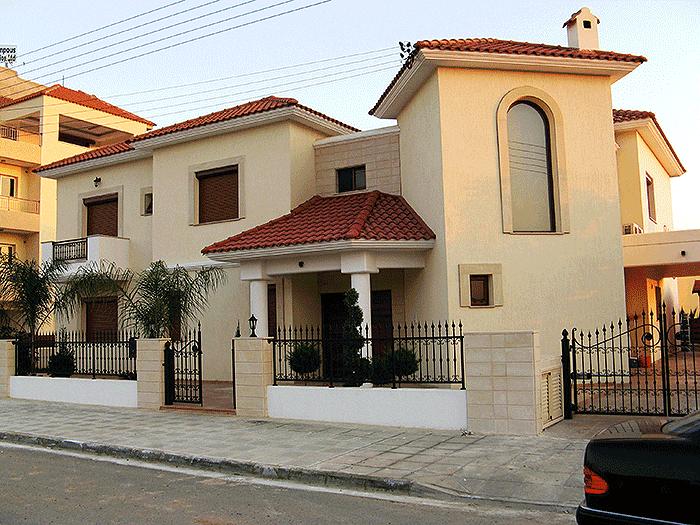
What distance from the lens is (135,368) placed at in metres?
14.3

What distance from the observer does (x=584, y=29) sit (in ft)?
56.1

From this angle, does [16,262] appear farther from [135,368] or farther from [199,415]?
[199,415]

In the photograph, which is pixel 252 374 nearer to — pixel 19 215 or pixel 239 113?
pixel 239 113

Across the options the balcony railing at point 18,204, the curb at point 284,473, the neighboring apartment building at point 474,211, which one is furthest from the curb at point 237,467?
the balcony railing at point 18,204

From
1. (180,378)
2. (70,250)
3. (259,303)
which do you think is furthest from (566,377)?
(70,250)

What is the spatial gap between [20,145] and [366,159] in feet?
66.4

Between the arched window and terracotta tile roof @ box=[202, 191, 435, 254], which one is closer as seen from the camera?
terracotta tile roof @ box=[202, 191, 435, 254]

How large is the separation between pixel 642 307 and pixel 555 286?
6222 millimetres

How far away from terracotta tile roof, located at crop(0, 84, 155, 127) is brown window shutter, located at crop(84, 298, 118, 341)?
1365cm

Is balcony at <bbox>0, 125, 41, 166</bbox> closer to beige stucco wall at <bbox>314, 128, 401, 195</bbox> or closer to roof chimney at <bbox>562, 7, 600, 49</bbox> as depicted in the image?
beige stucco wall at <bbox>314, 128, 401, 195</bbox>

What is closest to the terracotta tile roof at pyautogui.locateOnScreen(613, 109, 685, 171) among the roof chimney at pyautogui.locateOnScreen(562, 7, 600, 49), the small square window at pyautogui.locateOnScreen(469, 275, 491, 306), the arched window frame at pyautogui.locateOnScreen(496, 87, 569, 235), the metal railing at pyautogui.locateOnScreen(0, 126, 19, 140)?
the roof chimney at pyautogui.locateOnScreen(562, 7, 600, 49)

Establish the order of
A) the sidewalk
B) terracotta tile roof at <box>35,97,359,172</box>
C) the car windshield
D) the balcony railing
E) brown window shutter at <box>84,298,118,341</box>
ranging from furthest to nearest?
the balcony railing, brown window shutter at <box>84,298,118,341</box>, terracotta tile roof at <box>35,97,359,172</box>, the sidewalk, the car windshield

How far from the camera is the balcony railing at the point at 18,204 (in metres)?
29.7

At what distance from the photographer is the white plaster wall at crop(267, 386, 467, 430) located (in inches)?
403
